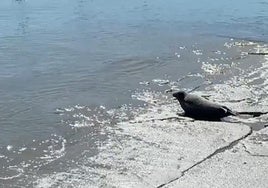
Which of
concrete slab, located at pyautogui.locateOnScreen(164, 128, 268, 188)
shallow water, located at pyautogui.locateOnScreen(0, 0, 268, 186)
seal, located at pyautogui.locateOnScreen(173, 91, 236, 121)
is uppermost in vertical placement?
concrete slab, located at pyautogui.locateOnScreen(164, 128, 268, 188)

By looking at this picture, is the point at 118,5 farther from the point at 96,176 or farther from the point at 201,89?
the point at 96,176

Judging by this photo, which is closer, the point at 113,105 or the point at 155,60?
the point at 113,105

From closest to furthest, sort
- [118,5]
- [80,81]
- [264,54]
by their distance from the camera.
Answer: [80,81]
[264,54]
[118,5]

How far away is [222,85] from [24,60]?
4585mm

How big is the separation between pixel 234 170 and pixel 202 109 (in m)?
2.20

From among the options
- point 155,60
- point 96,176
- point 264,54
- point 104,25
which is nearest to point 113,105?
point 96,176

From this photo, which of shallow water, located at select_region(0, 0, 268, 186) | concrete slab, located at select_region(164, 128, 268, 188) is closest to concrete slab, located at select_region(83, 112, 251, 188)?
concrete slab, located at select_region(164, 128, 268, 188)

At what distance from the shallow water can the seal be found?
717mm

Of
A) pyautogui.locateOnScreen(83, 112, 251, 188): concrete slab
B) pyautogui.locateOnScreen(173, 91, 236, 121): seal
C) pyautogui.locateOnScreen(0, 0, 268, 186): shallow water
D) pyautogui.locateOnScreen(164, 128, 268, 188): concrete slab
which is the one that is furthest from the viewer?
pyautogui.locateOnScreen(173, 91, 236, 121): seal

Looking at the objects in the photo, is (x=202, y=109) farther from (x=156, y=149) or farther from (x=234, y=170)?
(x=234, y=170)

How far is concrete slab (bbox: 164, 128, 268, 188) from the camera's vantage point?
5293 mm

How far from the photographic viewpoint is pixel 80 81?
10047 millimetres

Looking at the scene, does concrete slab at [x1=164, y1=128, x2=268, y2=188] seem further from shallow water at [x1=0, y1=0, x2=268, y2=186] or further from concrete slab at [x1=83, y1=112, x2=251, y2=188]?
shallow water at [x1=0, y1=0, x2=268, y2=186]

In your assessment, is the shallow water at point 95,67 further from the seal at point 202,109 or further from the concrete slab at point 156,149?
the seal at point 202,109
